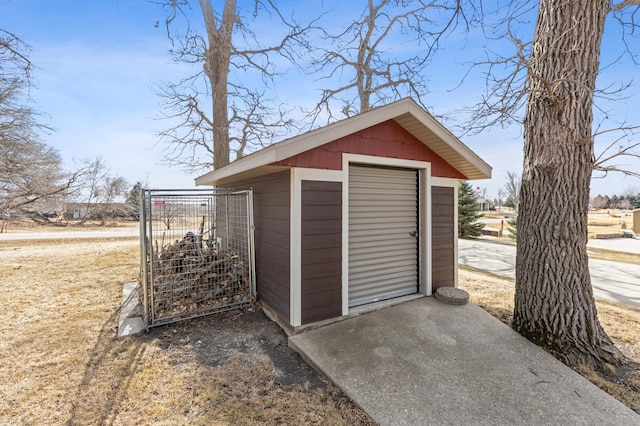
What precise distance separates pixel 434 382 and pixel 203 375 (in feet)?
7.03

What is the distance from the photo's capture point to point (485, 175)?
4.42 meters

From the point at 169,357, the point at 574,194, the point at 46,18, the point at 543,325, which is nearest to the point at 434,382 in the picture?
the point at 543,325

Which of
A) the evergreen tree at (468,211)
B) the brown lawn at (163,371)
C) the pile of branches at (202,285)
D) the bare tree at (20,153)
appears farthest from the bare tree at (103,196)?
Answer: the evergreen tree at (468,211)

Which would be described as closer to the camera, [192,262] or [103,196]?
[192,262]

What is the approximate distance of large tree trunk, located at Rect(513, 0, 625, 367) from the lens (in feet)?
9.59

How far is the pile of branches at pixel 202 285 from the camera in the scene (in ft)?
12.9

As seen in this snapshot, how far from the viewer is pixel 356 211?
3.77m

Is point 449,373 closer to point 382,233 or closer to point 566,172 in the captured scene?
point 382,233

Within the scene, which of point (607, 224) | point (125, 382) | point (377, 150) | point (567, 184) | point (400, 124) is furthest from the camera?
point (607, 224)

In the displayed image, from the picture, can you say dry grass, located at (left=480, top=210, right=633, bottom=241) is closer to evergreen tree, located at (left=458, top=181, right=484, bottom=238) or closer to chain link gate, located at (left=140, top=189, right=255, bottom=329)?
evergreen tree, located at (left=458, top=181, right=484, bottom=238)

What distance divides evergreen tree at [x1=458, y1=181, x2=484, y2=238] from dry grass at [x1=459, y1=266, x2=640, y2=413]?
26.8ft

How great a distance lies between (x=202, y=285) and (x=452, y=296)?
377cm

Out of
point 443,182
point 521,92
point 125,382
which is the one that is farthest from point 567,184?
point 125,382

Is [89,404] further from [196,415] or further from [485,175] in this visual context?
[485,175]
